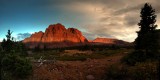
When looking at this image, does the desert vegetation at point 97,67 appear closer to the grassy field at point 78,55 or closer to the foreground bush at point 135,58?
the foreground bush at point 135,58

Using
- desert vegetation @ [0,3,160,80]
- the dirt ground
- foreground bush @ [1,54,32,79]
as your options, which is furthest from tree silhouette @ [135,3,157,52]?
foreground bush @ [1,54,32,79]

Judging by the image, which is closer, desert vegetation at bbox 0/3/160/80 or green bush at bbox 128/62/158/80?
green bush at bbox 128/62/158/80

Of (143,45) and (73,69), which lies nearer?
(73,69)

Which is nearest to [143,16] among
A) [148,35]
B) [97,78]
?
[148,35]

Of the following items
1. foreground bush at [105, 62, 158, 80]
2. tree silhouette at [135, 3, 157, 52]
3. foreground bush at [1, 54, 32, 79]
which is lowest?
foreground bush at [105, 62, 158, 80]

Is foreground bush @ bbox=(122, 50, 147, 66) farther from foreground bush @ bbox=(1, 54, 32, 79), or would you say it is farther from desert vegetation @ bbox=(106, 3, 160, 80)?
foreground bush @ bbox=(1, 54, 32, 79)

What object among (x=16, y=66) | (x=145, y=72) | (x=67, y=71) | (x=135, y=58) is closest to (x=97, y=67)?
(x=67, y=71)

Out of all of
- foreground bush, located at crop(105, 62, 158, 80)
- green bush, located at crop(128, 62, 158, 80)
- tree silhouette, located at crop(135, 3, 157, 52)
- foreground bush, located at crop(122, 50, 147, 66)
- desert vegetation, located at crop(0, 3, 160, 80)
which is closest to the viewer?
green bush, located at crop(128, 62, 158, 80)

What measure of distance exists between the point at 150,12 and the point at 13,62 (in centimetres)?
2000

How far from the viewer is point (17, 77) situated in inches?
1082

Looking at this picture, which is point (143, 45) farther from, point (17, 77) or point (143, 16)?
point (17, 77)

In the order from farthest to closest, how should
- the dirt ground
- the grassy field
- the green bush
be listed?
the grassy field → the dirt ground → the green bush

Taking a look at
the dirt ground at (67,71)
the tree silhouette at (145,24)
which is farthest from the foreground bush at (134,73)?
the tree silhouette at (145,24)

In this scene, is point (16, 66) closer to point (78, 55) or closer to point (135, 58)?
point (135, 58)
